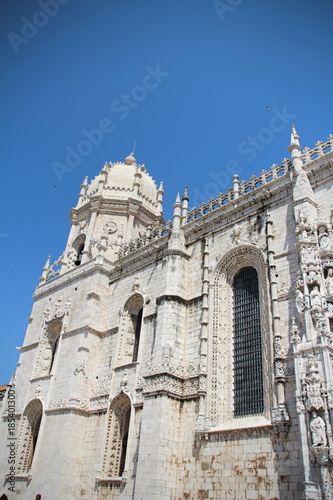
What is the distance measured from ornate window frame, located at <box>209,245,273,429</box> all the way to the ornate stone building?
0.06 meters

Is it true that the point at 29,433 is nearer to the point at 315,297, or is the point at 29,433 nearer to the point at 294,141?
the point at 315,297

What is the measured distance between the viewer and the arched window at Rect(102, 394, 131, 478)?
17.3 metres

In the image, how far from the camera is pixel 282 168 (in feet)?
57.7

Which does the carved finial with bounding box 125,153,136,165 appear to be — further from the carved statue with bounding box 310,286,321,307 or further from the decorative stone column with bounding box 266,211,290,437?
the carved statue with bounding box 310,286,321,307

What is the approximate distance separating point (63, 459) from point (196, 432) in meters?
6.66

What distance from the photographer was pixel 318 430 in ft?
35.5

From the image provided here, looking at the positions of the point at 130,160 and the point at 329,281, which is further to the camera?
the point at 130,160

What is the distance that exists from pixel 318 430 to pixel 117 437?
9.81 meters

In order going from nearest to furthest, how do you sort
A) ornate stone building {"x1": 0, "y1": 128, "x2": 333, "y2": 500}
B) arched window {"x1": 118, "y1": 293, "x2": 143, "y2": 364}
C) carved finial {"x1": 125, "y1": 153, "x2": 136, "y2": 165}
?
1. ornate stone building {"x1": 0, "y1": 128, "x2": 333, "y2": 500}
2. arched window {"x1": 118, "y1": 293, "x2": 143, "y2": 364}
3. carved finial {"x1": 125, "y1": 153, "x2": 136, "y2": 165}

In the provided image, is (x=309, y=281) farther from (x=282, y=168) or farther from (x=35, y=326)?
(x=35, y=326)

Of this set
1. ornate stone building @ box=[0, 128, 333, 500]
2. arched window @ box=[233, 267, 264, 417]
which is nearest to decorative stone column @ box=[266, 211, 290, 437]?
ornate stone building @ box=[0, 128, 333, 500]

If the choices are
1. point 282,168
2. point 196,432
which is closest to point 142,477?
point 196,432

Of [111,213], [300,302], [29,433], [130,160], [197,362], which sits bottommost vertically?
[29,433]

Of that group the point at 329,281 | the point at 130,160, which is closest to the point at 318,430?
the point at 329,281
